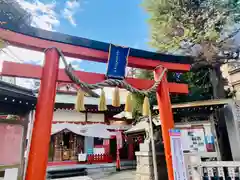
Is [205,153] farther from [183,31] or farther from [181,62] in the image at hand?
[183,31]

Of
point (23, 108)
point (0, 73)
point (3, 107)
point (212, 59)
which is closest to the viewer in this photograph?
point (0, 73)

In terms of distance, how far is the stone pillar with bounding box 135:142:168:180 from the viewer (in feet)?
21.9

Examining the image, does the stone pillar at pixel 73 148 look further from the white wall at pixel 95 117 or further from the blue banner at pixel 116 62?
the blue banner at pixel 116 62

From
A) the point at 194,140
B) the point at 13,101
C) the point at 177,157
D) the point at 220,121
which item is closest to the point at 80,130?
the point at 13,101

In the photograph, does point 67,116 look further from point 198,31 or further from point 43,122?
point 198,31

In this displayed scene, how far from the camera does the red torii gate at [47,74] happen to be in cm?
343

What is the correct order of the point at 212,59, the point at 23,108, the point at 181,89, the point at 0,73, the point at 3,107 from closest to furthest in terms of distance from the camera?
the point at 0,73 < the point at 3,107 < the point at 23,108 < the point at 181,89 < the point at 212,59

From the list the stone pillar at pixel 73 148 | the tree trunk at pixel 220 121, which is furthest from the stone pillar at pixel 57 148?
the tree trunk at pixel 220 121

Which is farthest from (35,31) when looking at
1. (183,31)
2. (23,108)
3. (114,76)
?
(183,31)

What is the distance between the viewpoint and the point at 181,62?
5.91m

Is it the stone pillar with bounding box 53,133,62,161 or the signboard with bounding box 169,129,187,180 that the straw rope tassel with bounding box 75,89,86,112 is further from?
the stone pillar with bounding box 53,133,62,161

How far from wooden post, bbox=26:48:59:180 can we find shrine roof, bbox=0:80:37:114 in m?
1.46

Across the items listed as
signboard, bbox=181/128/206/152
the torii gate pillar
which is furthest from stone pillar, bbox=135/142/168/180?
the torii gate pillar

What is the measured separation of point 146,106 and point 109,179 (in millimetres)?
5635
